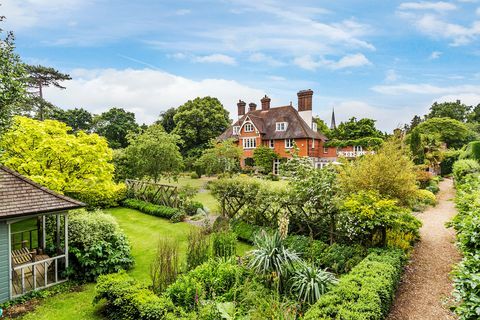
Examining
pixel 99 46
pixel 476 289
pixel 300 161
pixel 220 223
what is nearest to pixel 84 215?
pixel 220 223

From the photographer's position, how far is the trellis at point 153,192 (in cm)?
1775

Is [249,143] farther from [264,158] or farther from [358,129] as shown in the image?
[358,129]

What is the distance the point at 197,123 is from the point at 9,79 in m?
36.6

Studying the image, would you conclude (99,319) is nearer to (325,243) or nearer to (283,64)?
(325,243)

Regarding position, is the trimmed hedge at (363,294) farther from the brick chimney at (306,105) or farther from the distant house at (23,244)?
the brick chimney at (306,105)

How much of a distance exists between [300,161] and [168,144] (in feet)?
35.6

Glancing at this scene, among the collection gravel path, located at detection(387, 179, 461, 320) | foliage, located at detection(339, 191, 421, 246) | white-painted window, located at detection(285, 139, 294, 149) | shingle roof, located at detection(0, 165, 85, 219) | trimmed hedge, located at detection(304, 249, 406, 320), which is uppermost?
white-painted window, located at detection(285, 139, 294, 149)

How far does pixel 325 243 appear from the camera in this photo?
1057 cm

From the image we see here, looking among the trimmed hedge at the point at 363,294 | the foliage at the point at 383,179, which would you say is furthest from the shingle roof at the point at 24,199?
the foliage at the point at 383,179

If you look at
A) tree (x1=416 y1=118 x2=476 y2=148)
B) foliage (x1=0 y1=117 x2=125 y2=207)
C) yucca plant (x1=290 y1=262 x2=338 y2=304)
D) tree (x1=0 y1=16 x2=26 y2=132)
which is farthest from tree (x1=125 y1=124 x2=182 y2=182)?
tree (x1=416 y1=118 x2=476 y2=148)

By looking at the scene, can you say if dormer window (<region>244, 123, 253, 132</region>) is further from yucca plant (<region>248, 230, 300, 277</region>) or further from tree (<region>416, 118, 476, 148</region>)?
tree (<region>416, 118, 476, 148</region>)

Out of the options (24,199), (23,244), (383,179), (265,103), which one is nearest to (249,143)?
(265,103)

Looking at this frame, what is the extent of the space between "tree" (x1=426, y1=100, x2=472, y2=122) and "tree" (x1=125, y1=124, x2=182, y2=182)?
211ft

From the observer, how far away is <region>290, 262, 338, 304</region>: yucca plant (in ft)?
20.9
